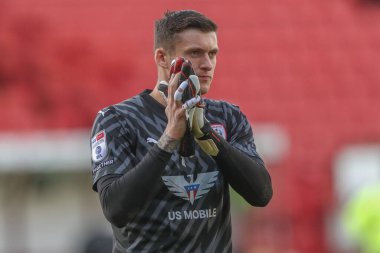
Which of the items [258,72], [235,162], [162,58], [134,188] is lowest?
[134,188]

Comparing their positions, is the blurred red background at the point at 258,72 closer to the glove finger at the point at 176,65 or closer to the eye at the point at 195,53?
the eye at the point at 195,53

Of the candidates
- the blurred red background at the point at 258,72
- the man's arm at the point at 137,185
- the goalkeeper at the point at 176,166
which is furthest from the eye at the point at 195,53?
the blurred red background at the point at 258,72

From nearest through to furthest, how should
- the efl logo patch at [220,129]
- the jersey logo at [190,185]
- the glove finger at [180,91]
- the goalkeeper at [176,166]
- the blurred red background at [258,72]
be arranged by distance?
the glove finger at [180,91] < the goalkeeper at [176,166] < the jersey logo at [190,185] < the efl logo patch at [220,129] < the blurred red background at [258,72]

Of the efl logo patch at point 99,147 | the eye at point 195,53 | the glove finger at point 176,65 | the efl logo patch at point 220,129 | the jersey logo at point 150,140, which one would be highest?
the eye at point 195,53

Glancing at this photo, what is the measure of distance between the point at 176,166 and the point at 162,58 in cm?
37

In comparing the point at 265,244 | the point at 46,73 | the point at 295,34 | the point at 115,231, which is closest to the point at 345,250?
the point at 265,244

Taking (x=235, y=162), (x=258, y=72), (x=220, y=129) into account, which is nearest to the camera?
(x=235, y=162)

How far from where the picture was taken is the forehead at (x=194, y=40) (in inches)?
143

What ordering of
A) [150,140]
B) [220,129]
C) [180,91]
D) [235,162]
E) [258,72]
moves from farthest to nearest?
[258,72]
[220,129]
[150,140]
[235,162]
[180,91]

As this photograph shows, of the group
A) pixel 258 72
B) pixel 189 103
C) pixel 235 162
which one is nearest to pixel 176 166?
pixel 235 162

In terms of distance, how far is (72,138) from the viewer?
10.3 m

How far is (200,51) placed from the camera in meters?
3.64

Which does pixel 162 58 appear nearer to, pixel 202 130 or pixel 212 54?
pixel 212 54

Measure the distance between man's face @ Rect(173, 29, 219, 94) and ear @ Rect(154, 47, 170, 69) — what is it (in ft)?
0.17
